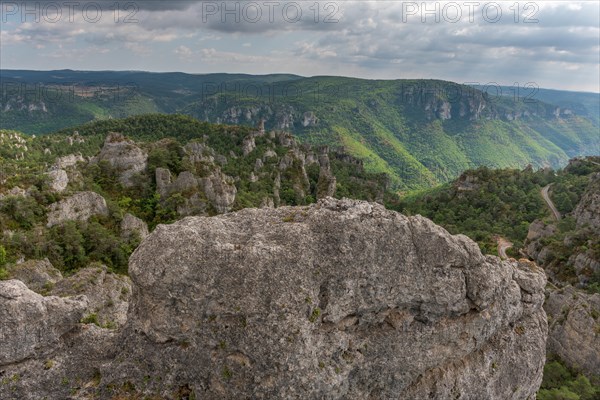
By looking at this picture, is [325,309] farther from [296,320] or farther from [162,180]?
[162,180]

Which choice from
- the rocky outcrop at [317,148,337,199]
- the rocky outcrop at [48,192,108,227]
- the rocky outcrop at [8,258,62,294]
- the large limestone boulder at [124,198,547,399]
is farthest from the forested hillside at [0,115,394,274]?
the large limestone boulder at [124,198,547,399]

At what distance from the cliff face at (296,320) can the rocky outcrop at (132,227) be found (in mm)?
33702

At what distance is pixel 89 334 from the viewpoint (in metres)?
17.0

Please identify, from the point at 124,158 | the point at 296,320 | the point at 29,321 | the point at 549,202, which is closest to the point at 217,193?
the point at 124,158

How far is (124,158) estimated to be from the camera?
5941 cm

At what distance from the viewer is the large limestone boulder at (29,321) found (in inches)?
602

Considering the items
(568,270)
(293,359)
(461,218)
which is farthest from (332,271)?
(461,218)

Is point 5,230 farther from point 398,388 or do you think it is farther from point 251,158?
point 251,158

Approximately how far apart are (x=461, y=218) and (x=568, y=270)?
35330 mm

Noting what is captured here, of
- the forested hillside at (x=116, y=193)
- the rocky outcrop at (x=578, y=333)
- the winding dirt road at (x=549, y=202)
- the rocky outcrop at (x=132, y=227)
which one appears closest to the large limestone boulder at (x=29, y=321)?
the forested hillside at (x=116, y=193)

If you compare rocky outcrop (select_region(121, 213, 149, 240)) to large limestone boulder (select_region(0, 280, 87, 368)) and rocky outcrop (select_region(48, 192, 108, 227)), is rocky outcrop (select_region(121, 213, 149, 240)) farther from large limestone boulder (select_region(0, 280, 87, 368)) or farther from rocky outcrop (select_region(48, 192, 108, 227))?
large limestone boulder (select_region(0, 280, 87, 368))

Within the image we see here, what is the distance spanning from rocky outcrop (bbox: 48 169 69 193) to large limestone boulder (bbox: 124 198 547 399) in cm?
3958

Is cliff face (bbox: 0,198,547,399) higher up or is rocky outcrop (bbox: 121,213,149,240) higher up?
cliff face (bbox: 0,198,547,399)

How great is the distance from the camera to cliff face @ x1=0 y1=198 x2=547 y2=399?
14.8 metres
